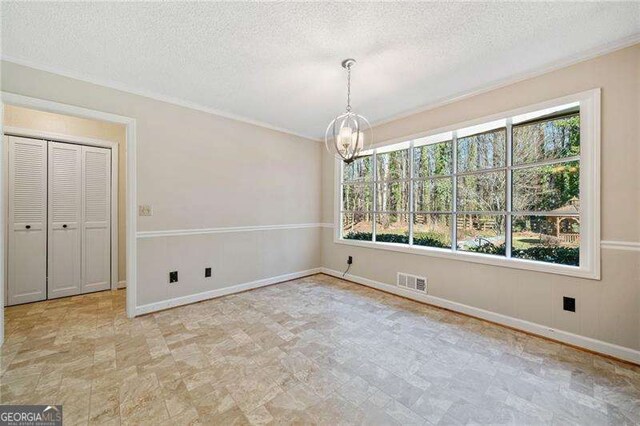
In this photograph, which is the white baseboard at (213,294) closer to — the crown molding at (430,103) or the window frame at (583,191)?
the crown molding at (430,103)

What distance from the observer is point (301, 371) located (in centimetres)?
197

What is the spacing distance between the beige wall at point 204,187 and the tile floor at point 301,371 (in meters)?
0.72

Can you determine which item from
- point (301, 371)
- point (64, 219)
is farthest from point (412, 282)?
point (64, 219)

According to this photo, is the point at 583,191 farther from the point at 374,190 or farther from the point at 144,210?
the point at 144,210

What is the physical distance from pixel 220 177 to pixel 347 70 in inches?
85.5

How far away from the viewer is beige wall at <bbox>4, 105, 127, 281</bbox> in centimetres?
320

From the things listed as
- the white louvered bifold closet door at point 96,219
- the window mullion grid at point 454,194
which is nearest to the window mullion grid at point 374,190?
the window mullion grid at point 454,194

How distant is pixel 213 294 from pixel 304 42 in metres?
3.15

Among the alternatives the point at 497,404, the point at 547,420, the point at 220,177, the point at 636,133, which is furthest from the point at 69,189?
the point at 636,133

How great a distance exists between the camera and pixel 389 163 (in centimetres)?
404

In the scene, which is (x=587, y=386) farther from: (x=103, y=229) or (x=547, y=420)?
(x=103, y=229)

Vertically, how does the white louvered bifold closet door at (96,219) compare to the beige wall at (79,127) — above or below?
below

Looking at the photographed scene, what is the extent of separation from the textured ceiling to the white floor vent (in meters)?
2.31

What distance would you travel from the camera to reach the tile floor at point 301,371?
1578mm
